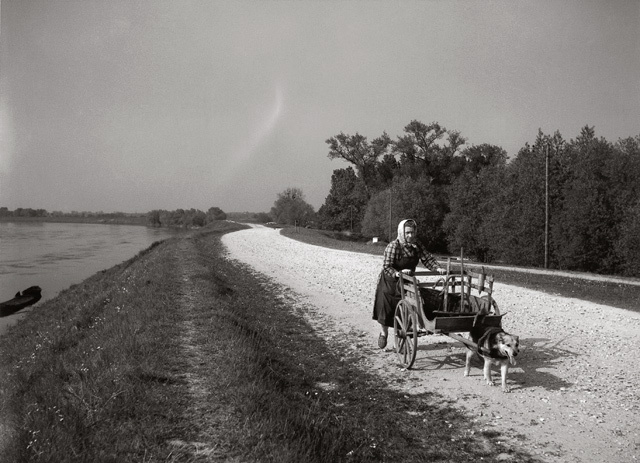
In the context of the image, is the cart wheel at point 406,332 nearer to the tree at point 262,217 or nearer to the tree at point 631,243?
the tree at point 631,243

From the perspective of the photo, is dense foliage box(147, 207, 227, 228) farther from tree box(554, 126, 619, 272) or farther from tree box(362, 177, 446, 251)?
tree box(554, 126, 619, 272)

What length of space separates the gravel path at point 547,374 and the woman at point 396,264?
2.19ft

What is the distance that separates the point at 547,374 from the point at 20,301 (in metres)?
18.2

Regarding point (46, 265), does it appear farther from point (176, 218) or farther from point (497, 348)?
point (176, 218)

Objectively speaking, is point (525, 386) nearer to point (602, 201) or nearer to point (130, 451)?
point (130, 451)

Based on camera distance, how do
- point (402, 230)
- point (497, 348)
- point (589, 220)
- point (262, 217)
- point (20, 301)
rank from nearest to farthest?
point (497, 348) < point (402, 230) < point (20, 301) < point (589, 220) < point (262, 217)

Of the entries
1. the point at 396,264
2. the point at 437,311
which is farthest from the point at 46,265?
the point at 437,311

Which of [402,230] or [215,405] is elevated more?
[402,230]

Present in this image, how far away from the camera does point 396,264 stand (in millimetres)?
7027

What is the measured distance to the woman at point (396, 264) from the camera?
689 cm

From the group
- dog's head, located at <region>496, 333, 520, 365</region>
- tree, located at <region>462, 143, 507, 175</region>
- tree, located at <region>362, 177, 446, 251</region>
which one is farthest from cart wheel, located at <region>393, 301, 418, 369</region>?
tree, located at <region>462, 143, 507, 175</region>

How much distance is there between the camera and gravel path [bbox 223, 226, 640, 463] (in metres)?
4.26

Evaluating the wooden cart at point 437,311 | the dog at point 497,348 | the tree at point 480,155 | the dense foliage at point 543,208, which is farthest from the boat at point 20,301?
the tree at point 480,155

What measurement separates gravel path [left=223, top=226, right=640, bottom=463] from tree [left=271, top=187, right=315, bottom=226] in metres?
71.2
